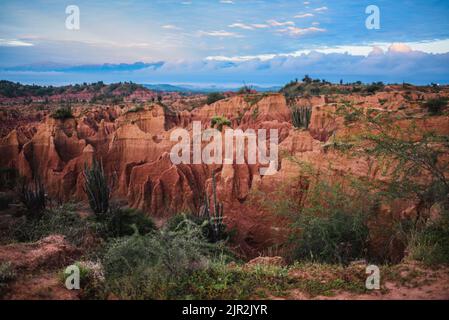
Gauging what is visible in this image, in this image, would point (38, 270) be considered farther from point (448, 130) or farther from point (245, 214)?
point (448, 130)

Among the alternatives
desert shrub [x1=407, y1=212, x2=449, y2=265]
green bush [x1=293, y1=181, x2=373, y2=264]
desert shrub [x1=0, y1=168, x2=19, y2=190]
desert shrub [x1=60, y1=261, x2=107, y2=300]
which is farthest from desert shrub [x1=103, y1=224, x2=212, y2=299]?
desert shrub [x1=0, y1=168, x2=19, y2=190]

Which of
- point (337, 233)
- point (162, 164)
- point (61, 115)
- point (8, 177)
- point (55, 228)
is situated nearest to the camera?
point (337, 233)

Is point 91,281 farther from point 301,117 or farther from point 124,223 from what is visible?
point 301,117

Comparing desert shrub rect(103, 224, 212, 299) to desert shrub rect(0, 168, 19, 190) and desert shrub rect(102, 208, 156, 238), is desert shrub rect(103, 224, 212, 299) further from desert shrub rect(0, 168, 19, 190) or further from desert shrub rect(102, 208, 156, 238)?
desert shrub rect(0, 168, 19, 190)

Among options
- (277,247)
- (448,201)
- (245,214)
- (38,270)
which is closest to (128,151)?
(245,214)

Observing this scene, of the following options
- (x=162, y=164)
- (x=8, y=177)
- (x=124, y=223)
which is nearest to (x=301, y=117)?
(x=162, y=164)

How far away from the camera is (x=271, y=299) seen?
5.13m

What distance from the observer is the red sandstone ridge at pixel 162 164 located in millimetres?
12305

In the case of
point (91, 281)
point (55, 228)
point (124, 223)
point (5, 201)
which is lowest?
point (5, 201)

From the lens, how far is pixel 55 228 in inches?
457

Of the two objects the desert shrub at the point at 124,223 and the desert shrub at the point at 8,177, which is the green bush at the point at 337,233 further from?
the desert shrub at the point at 8,177

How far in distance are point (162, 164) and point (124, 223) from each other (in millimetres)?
5704

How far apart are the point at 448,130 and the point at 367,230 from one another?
6661mm
